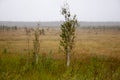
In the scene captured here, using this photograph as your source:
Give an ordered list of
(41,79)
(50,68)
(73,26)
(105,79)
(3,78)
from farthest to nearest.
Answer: (73,26), (50,68), (41,79), (105,79), (3,78)

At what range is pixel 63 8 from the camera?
59.1ft

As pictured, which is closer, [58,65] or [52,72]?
[52,72]

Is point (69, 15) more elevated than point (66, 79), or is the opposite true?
point (69, 15)

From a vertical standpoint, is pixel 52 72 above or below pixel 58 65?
above

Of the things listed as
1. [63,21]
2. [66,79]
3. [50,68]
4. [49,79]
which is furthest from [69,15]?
[66,79]

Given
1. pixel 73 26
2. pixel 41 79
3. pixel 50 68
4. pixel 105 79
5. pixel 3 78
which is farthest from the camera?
pixel 73 26

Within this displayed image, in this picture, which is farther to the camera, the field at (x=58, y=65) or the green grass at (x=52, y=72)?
the field at (x=58, y=65)

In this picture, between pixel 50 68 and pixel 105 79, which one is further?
pixel 50 68

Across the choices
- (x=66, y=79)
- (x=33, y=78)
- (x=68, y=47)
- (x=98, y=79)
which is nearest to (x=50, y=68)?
(x=68, y=47)

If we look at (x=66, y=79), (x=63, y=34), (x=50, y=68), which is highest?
(x=63, y=34)

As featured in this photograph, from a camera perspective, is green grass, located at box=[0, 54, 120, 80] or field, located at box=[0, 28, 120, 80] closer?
green grass, located at box=[0, 54, 120, 80]

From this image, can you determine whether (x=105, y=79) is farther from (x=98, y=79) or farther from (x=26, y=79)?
(x=26, y=79)

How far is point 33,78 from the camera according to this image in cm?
981

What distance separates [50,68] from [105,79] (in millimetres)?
6237
